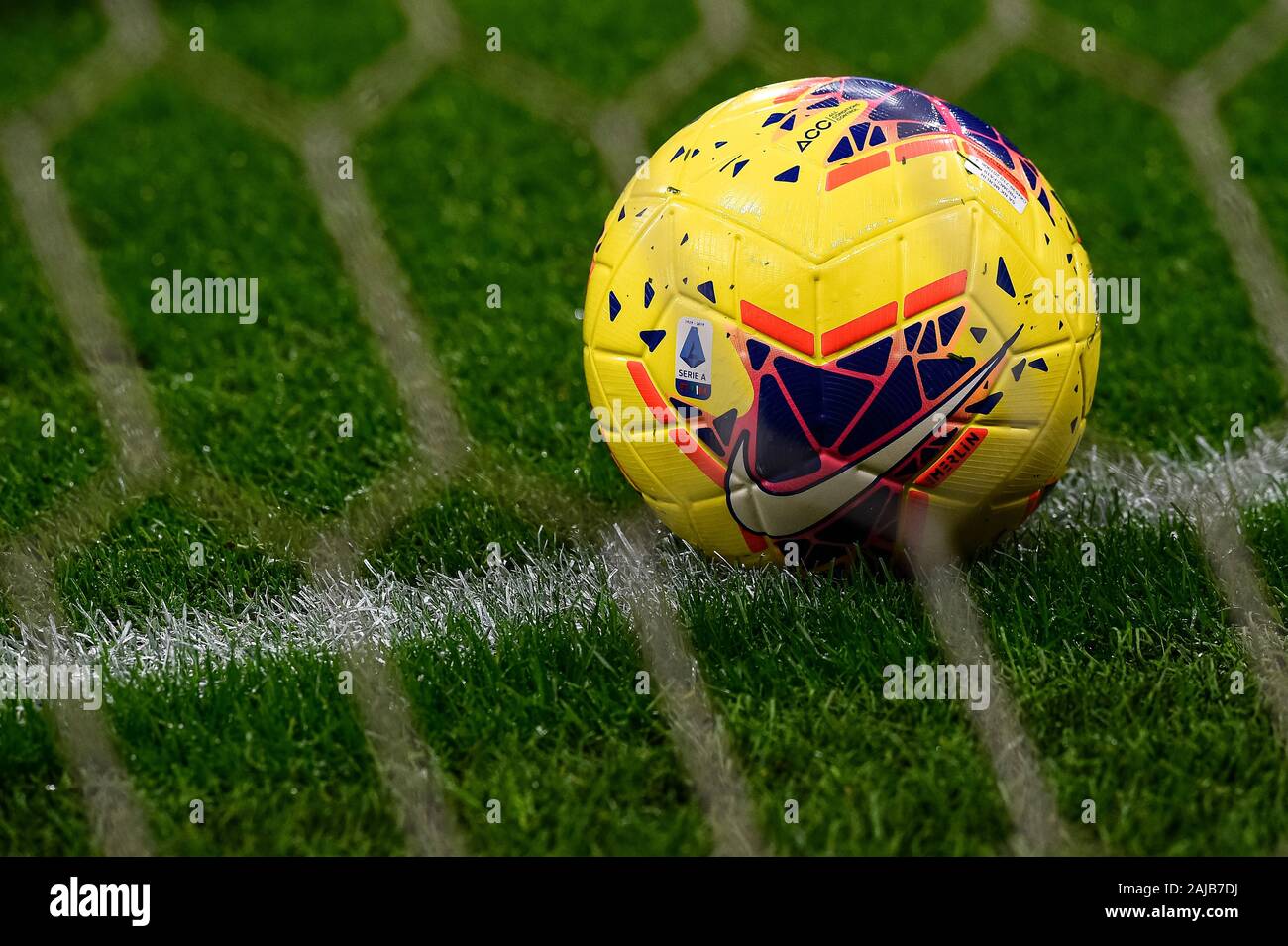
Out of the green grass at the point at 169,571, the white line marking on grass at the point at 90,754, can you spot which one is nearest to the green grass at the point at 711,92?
the green grass at the point at 169,571

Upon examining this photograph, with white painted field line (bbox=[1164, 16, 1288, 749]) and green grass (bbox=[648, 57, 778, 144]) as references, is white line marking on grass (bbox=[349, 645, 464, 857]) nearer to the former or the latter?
white painted field line (bbox=[1164, 16, 1288, 749])

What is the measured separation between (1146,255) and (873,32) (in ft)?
7.35

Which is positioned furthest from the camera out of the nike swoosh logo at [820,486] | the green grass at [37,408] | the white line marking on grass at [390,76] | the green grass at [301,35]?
the green grass at [301,35]

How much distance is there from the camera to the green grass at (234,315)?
3502 mm

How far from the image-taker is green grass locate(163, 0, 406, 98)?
5891 mm

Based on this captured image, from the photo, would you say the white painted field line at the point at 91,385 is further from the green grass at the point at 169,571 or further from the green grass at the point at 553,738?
the green grass at the point at 553,738

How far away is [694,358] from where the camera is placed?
253 centimetres

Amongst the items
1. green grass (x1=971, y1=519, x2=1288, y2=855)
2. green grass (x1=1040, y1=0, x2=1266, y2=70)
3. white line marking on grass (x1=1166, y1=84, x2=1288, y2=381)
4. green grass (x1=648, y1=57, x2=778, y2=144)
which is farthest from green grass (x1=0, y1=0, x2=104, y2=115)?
green grass (x1=971, y1=519, x2=1288, y2=855)

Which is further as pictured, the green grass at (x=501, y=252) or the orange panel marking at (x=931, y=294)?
the green grass at (x=501, y=252)

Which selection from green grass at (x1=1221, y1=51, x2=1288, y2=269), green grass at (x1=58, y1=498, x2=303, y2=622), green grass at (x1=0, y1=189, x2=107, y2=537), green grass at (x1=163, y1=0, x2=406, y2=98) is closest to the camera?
green grass at (x1=58, y1=498, x2=303, y2=622)

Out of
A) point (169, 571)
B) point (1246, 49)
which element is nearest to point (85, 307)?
point (169, 571)

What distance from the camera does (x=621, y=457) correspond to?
2764mm

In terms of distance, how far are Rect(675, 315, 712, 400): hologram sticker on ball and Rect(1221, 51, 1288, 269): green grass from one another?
2577 mm

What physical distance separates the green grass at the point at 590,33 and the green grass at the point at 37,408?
214cm
